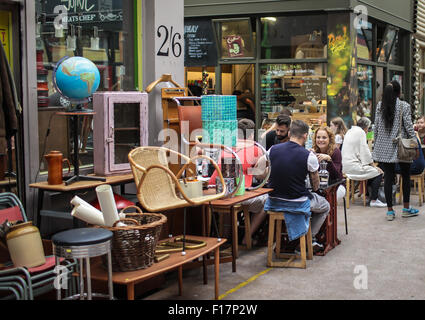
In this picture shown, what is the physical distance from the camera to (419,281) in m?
6.01

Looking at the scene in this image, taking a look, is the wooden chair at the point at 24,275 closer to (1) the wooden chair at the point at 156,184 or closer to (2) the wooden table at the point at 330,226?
(1) the wooden chair at the point at 156,184

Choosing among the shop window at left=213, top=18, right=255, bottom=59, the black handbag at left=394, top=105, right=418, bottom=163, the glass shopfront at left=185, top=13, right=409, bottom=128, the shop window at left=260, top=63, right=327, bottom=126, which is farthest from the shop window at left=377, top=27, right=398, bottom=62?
the black handbag at left=394, top=105, right=418, bottom=163

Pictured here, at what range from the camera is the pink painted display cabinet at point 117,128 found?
19.0 ft

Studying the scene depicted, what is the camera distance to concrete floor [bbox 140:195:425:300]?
561cm

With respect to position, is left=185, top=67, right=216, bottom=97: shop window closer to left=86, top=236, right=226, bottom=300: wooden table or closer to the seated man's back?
the seated man's back

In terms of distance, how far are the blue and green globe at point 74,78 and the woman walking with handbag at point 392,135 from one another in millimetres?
5306

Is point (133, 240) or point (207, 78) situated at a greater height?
point (207, 78)

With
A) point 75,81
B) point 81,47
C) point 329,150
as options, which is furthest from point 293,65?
point 75,81

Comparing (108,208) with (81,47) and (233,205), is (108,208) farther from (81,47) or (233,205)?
(81,47)

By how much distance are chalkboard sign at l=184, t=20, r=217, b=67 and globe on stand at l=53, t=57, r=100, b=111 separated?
7915 mm

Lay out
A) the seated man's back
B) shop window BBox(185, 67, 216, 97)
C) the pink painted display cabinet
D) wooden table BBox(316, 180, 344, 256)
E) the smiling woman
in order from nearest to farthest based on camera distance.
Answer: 1. the pink painted display cabinet
2. the seated man's back
3. wooden table BBox(316, 180, 344, 256)
4. the smiling woman
5. shop window BBox(185, 67, 216, 97)

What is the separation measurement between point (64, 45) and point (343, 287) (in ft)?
12.3

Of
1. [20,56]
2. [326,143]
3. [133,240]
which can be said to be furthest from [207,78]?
[133,240]
